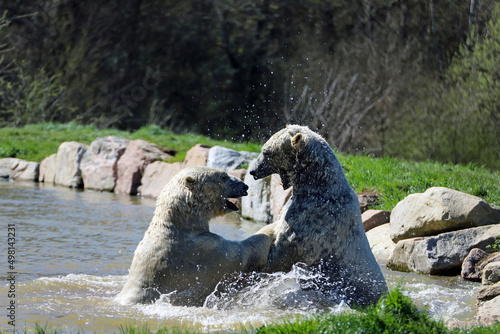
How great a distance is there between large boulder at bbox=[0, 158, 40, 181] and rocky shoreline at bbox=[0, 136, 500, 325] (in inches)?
95.6

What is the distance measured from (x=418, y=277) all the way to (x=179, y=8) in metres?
27.5

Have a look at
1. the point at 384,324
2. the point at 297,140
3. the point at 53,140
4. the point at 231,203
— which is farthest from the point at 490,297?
the point at 53,140

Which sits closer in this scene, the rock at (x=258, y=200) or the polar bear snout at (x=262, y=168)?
the polar bear snout at (x=262, y=168)

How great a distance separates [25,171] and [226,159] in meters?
6.66

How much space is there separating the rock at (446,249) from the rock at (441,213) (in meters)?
0.24

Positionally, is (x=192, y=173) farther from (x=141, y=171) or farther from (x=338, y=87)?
(x=338, y=87)

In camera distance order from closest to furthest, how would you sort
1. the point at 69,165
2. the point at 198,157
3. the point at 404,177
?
the point at 404,177, the point at 198,157, the point at 69,165

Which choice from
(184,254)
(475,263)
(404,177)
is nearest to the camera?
(184,254)

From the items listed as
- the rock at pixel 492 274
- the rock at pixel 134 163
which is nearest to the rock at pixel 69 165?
the rock at pixel 134 163

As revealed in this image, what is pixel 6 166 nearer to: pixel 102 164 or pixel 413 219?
pixel 102 164

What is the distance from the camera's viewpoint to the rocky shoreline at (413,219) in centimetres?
705

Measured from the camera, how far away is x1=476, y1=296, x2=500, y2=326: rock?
16.2 feet

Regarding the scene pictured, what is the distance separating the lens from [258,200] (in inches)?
444

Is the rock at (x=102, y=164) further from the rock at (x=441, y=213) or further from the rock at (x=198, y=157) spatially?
the rock at (x=441, y=213)
